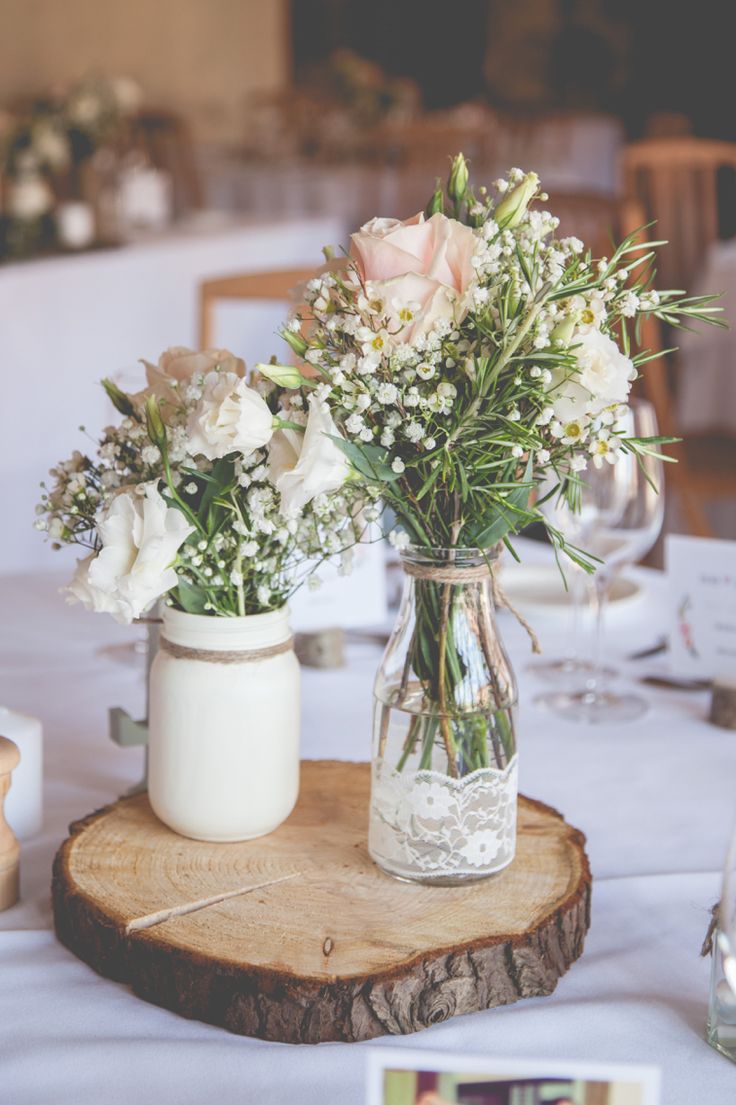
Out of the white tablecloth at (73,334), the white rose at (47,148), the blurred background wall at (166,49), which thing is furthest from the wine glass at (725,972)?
the blurred background wall at (166,49)

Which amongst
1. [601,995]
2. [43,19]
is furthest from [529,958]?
[43,19]

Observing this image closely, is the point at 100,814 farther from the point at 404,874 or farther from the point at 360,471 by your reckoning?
the point at 360,471

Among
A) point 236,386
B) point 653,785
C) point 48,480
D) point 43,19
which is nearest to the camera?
point 236,386

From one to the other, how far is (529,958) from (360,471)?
0.33 m

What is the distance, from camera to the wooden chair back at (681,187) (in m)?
4.06

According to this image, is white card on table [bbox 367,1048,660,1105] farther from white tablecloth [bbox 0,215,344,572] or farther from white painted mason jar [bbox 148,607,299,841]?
white tablecloth [bbox 0,215,344,572]

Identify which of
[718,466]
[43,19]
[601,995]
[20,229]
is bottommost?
[601,995]

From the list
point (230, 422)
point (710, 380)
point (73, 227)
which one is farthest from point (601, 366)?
point (710, 380)

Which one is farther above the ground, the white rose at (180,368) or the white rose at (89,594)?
the white rose at (180,368)

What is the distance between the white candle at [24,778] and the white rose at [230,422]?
330 millimetres

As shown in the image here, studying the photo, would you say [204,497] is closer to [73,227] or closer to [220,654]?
[220,654]

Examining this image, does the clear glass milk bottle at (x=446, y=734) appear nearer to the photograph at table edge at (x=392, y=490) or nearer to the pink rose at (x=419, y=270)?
the photograph at table edge at (x=392, y=490)

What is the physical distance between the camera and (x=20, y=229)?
11.5 feet

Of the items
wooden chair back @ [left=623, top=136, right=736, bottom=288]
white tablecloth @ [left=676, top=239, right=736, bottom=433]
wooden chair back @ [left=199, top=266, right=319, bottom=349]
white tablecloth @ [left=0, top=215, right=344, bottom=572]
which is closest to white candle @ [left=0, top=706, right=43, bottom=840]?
wooden chair back @ [left=199, top=266, right=319, bottom=349]
